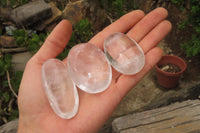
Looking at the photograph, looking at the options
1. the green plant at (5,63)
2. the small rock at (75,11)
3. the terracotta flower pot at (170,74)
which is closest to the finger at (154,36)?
the terracotta flower pot at (170,74)

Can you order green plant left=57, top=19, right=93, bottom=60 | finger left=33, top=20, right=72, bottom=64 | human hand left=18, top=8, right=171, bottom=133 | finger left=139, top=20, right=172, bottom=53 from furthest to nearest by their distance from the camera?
green plant left=57, top=19, right=93, bottom=60 → finger left=139, top=20, right=172, bottom=53 → finger left=33, top=20, right=72, bottom=64 → human hand left=18, top=8, right=171, bottom=133

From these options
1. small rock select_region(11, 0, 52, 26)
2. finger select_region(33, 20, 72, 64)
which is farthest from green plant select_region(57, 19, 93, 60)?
finger select_region(33, 20, 72, 64)

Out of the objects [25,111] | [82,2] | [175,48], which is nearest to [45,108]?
[25,111]

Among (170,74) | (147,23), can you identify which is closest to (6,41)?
(147,23)

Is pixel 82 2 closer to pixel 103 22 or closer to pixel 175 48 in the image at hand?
pixel 103 22

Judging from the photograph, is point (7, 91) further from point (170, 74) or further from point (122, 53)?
point (170, 74)

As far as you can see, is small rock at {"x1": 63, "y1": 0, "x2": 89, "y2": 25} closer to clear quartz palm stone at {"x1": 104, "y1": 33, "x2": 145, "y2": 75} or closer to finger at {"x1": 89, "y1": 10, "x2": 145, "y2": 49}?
finger at {"x1": 89, "y1": 10, "x2": 145, "y2": 49}
